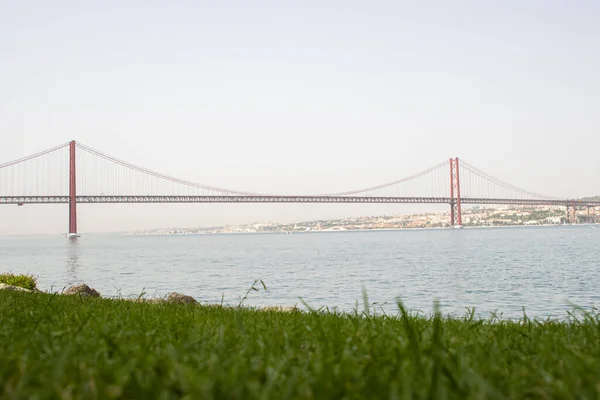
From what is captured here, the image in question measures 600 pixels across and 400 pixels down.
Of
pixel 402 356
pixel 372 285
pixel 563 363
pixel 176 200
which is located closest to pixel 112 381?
pixel 402 356

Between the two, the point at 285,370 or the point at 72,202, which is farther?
the point at 72,202

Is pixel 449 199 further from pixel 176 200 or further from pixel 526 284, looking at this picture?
pixel 526 284

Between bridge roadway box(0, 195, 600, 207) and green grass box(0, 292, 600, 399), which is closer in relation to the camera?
green grass box(0, 292, 600, 399)

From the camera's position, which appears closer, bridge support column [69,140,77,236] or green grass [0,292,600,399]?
green grass [0,292,600,399]

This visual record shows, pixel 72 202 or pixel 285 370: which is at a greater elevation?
pixel 72 202

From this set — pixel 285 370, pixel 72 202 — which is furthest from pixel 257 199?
pixel 285 370

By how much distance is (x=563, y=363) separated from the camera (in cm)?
165

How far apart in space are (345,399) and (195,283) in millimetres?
28615

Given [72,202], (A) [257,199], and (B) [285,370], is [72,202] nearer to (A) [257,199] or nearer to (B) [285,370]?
(A) [257,199]

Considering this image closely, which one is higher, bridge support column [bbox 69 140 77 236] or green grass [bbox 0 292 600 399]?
bridge support column [bbox 69 140 77 236]

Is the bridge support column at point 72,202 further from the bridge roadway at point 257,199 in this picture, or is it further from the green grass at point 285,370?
the green grass at point 285,370

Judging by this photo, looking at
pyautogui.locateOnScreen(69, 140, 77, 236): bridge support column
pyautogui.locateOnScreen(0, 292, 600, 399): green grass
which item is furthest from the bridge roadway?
pyautogui.locateOnScreen(0, 292, 600, 399): green grass

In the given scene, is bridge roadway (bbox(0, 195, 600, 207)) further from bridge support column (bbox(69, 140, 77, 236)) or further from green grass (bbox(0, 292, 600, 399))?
green grass (bbox(0, 292, 600, 399))

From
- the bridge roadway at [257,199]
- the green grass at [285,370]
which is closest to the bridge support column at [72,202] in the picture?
the bridge roadway at [257,199]
